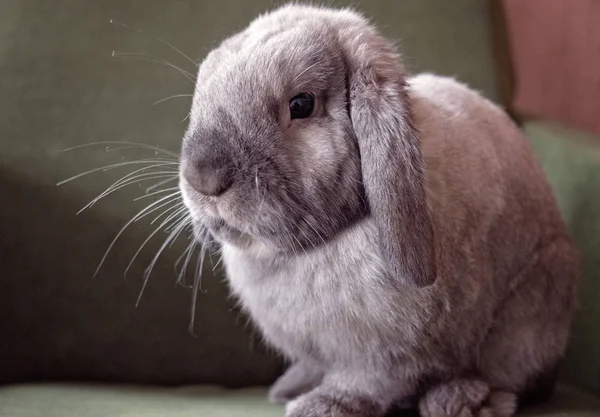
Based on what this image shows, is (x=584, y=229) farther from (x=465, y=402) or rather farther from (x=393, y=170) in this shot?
(x=393, y=170)

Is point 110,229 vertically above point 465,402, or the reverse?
point 110,229

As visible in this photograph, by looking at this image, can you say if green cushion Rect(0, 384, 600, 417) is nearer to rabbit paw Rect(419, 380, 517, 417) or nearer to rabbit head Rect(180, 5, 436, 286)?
rabbit paw Rect(419, 380, 517, 417)

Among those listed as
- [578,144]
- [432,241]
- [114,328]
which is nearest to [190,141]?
[432,241]

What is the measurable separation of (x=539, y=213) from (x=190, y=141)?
0.61m

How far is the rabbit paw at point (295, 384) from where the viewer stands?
4.11 feet

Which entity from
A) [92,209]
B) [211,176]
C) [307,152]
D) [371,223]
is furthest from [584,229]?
[92,209]

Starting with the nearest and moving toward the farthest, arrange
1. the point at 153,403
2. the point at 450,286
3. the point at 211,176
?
the point at 211,176, the point at 450,286, the point at 153,403

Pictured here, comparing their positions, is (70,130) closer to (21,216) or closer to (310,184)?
(21,216)

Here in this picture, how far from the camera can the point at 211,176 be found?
912mm

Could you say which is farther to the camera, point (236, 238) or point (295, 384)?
point (295, 384)

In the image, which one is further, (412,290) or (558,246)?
(558,246)

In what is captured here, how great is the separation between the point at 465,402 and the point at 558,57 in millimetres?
1383

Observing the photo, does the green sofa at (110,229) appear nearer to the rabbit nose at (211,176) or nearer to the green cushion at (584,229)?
the green cushion at (584,229)

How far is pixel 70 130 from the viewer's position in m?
1.45
